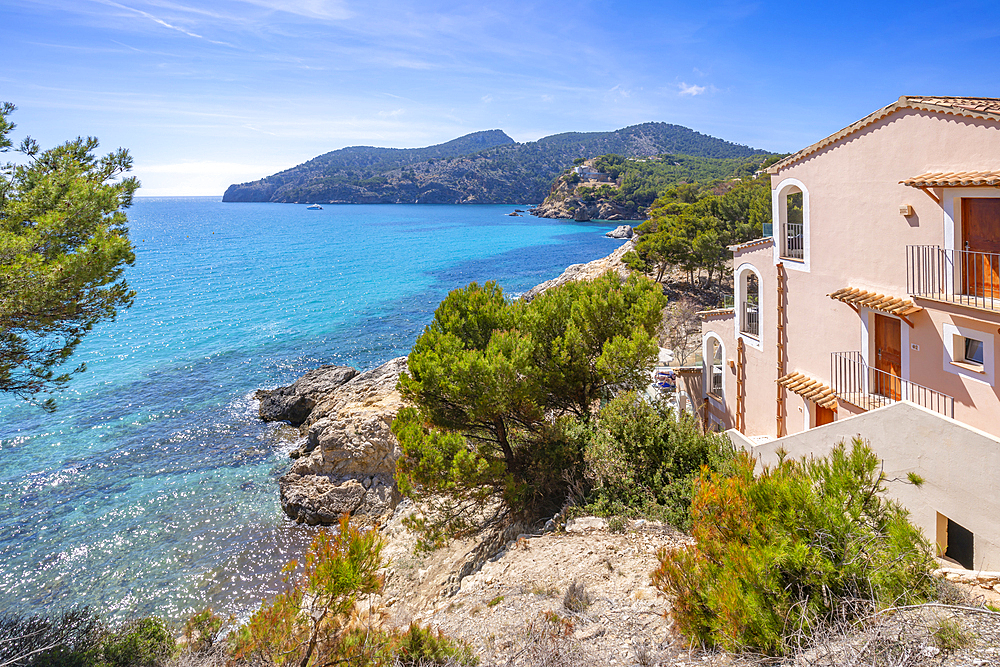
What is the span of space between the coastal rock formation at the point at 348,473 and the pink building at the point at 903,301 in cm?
1006

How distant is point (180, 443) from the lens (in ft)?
68.4

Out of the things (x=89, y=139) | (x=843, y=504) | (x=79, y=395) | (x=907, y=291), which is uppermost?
(x=89, y=139)

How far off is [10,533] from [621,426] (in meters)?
17.7

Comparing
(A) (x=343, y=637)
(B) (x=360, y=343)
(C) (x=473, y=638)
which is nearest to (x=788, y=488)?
(C) (x=473, y=638)

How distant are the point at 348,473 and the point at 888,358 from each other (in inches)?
566

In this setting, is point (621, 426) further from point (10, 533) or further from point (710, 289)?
point (710, 289)

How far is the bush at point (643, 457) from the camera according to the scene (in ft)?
33.8

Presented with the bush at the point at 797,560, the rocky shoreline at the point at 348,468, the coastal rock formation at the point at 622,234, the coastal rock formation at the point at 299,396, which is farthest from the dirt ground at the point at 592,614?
the coastal rock formation at the point at 622,234

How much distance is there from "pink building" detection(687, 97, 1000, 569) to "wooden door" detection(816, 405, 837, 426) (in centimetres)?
3

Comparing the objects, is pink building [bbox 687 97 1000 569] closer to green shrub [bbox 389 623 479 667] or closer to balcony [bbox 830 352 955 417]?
balcony [bbox 830 352 955 417]

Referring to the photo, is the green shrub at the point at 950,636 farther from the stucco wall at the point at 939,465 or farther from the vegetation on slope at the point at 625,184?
the vegetation on slope at the point at 625,184

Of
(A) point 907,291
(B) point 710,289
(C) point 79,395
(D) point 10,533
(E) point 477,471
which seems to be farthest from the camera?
(B) point 710,289

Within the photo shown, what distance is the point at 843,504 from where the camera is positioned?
5027 mm

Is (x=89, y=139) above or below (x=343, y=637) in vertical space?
above
